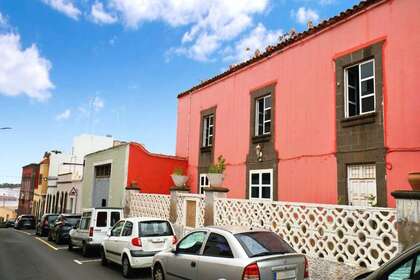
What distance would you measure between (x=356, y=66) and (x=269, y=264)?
308 inches

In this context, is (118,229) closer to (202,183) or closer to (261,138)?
Result: (261,138)

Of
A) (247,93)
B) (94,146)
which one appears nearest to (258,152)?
(247,93)

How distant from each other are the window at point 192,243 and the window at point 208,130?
10.8 meters

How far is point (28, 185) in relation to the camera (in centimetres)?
6575

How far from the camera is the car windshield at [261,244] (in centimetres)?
647

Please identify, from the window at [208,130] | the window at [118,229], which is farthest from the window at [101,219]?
the window at [208,130]

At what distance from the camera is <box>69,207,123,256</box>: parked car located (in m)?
14.7

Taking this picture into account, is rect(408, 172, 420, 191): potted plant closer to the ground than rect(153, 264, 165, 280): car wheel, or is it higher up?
higher up

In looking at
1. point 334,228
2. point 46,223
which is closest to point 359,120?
point 334,228

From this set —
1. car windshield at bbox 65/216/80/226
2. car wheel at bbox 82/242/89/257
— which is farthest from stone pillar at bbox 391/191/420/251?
car windshield at bbox 65/216/80/226

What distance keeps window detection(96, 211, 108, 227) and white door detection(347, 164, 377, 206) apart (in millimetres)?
9190

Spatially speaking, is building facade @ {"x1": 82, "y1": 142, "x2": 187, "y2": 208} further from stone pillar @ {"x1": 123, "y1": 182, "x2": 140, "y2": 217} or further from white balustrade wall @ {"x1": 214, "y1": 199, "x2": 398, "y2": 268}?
white balustrade wall @ {"x1": 214, "y1": 199, "x2": 398, "y2": 268}

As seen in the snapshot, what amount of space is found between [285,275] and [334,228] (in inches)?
121

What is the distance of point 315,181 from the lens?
40.6 feet
